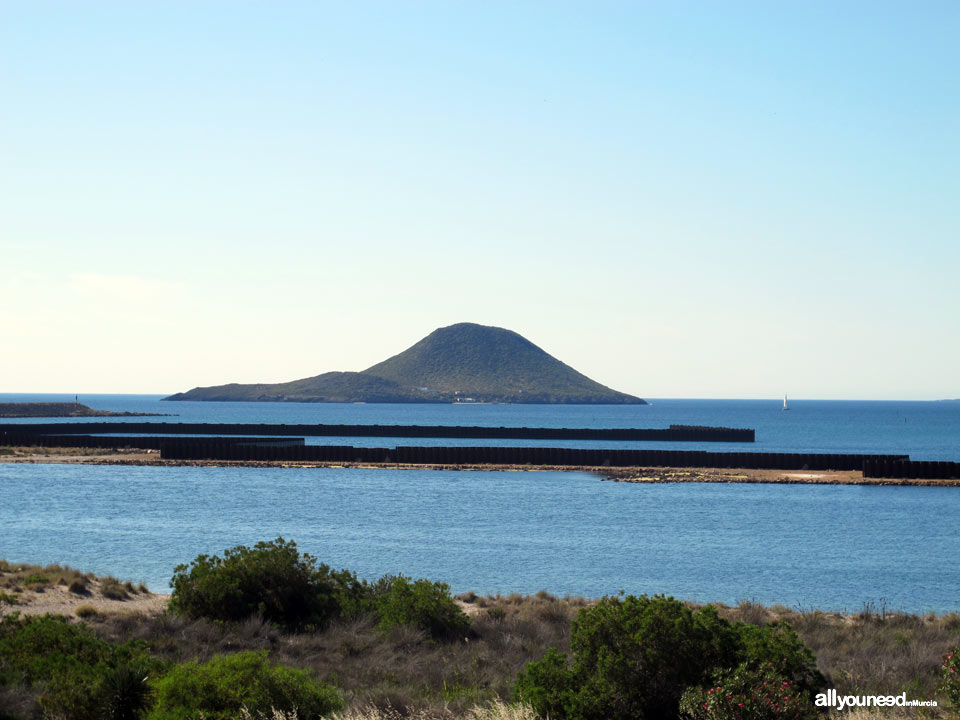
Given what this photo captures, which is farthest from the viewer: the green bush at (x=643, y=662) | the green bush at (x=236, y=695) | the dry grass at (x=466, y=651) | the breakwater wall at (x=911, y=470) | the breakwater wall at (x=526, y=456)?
the breakwater wall at (x=526, y=456)

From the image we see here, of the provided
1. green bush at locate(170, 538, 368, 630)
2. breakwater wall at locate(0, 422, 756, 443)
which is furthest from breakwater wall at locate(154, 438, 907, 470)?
green bush at locate(170, 538, 368, 630)

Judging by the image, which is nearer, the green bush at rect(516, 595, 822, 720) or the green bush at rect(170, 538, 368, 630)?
the green bush at rect(516, 595, 822, 720)

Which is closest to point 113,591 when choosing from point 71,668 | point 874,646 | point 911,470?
point 71,668

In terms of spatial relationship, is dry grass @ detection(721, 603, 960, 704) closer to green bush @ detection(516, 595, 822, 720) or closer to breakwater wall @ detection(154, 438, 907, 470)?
green bush @ detection(516, 595, 822, 720)

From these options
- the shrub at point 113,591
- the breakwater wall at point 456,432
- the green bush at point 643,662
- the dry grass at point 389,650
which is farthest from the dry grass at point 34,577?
the breakwater wall at point 456,432

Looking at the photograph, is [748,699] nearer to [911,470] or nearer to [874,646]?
[874,646]

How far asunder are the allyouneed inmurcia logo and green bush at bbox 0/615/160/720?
8.99 metres

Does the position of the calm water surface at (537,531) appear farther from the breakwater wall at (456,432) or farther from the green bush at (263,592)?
the breakwater wall at (456,432)

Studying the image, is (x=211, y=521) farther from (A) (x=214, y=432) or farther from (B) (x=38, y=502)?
(A) (x=214, y=432)

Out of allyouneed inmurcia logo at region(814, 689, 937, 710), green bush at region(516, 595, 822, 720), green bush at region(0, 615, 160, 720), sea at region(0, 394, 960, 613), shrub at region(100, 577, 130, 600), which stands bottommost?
sea at region(0, 394, 960, 613)

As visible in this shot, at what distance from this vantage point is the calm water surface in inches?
1266

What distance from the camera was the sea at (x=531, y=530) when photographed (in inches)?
1260

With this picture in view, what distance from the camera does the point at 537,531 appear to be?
44.8 m

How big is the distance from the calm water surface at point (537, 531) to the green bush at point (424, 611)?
8.96m
